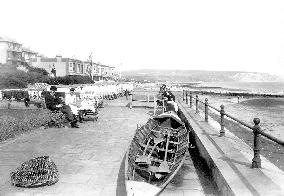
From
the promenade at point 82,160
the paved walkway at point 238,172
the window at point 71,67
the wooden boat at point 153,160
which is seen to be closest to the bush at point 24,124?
the promenade at point 82,160

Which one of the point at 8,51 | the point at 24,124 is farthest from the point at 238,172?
the point at 8,51

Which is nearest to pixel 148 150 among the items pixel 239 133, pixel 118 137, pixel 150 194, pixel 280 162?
pixel 150 194

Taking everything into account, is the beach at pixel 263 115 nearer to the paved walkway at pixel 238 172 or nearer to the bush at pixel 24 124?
the paved walkway at pixel 238 172

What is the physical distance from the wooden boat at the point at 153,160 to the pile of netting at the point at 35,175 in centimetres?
184

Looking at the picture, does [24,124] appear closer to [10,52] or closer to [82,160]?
[82,160]

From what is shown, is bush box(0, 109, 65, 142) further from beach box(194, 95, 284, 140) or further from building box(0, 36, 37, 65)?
building box(0, 36, 37, 65)

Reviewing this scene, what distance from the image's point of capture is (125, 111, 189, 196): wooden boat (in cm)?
579

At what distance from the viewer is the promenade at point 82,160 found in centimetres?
678

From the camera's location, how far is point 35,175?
7051 millimetres

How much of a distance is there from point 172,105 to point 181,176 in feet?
26.1

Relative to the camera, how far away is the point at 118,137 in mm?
12602

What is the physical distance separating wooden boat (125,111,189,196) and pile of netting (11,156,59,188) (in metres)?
1.84

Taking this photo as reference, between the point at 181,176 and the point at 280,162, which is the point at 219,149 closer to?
the point at 181,176

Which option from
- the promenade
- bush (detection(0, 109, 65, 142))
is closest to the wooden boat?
the promenade
